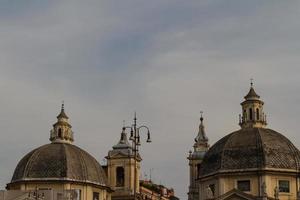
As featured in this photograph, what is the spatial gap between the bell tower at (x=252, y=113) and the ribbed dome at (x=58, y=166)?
59.2ft

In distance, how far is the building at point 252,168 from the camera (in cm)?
7688

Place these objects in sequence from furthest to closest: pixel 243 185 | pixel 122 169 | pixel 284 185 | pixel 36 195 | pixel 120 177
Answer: pixel 120 177 < pixel 122 169 < pixel 243 185 < pixel 284 185 < pixel 36 195

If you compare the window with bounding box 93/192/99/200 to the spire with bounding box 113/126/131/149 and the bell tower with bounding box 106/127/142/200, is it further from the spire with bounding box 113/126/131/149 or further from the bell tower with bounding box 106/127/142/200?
the spire with bounding box 113/126/131/149

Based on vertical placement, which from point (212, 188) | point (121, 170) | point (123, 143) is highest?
point (123, 143)

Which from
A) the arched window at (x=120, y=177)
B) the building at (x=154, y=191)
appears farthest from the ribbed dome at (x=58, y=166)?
the building at (x=154, y=191)

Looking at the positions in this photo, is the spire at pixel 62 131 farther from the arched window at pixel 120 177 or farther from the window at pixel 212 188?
the window at pixel 212 188

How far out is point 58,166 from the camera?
84.0 metres

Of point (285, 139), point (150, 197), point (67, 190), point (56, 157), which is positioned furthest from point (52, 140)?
point (285, 139)

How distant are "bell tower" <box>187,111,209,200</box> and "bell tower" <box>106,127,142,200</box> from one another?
752 cm

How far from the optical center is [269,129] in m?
83.9

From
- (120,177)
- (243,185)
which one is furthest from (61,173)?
(243,185)

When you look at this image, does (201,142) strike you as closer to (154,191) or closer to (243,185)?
(154,191)

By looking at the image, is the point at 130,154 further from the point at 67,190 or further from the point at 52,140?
the point at 67,190

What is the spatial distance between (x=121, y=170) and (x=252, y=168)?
23832 mm
